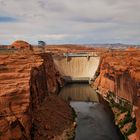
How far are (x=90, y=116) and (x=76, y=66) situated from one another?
63.9 metres

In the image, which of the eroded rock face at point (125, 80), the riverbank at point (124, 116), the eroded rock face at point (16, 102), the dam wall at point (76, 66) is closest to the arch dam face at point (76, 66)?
the dam wall at point (76, 66)

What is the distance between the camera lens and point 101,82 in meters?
106

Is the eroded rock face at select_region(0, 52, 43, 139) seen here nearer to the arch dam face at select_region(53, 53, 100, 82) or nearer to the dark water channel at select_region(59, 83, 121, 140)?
the dark water channel at select_region(59, 83, 121, 140)

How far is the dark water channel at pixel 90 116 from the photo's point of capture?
5697cm

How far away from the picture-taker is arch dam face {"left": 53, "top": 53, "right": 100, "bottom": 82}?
130m

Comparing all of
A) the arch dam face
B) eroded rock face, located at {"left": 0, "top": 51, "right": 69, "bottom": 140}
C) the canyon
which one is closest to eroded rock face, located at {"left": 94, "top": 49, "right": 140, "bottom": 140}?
the canyon

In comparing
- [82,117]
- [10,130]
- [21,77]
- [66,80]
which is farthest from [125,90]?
[66,80]

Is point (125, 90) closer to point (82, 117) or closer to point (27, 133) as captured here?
point (82, 117)

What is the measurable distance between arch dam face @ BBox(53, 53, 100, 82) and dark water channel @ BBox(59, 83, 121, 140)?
18065 mm

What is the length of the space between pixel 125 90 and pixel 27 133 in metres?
35.3

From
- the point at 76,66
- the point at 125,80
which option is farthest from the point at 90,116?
the point at 76,66

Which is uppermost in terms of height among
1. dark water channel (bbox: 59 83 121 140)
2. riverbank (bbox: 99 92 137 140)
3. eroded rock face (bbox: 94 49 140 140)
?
eroded rock face (bbox: 94 49 140 140)

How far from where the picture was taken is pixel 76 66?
441ft

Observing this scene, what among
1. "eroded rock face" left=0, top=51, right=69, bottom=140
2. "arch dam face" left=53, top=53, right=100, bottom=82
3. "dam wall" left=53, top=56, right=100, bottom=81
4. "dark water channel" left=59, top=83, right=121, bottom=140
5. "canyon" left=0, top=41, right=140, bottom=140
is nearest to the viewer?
"eroded rock face" left=0, top=51, right=69, bottom=140
